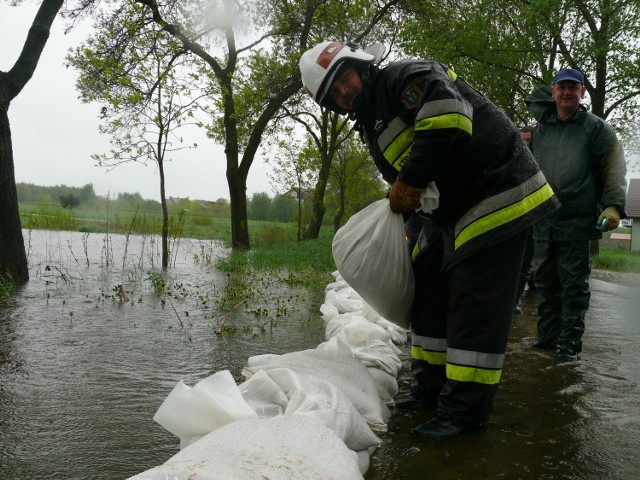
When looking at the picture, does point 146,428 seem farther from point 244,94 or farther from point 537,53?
point 537,53

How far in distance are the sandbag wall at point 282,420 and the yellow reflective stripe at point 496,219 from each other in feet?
2.24

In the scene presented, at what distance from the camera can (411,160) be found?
1.98 m

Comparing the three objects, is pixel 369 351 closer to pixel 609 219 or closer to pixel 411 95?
pixel 411 95

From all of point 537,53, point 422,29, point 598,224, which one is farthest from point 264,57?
point 598,224

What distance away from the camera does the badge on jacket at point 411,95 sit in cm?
202

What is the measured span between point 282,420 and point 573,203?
2.55m

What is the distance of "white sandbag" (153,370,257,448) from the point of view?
1.50m

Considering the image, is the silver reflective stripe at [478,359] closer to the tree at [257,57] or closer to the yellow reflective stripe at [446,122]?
the yellow reflective stripe at [446,122]

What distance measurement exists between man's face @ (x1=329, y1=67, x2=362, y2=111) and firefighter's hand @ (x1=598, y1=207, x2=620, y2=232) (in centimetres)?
188

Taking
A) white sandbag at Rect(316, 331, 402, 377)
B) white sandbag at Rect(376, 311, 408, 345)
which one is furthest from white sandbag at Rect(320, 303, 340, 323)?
white sandbag at Rect(316, 331, 402, 377)

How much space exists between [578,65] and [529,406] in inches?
581

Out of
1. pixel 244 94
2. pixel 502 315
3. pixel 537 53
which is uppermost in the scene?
pixel 537 53

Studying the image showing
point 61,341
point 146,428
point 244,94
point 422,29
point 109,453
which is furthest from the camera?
point 422,29

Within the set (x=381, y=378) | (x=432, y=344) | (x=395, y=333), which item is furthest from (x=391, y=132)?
(x=395, y=333)
